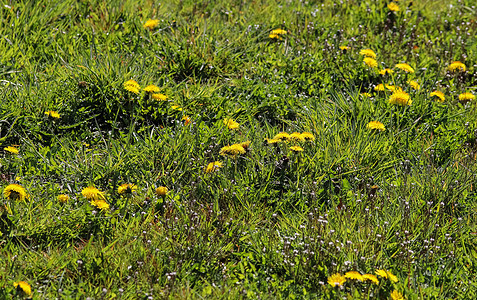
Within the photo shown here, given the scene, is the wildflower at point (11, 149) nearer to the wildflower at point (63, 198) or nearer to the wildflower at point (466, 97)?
the wildflower at point (63, 198)

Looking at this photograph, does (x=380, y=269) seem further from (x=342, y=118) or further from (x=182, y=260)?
(x=342, y=118)

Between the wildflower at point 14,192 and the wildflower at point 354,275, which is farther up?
the wildflower at point 14,192

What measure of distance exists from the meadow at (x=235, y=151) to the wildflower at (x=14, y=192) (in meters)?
0.01

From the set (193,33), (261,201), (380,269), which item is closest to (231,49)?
(193,33)

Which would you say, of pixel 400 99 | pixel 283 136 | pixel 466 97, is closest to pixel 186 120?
→ pixel 283 136

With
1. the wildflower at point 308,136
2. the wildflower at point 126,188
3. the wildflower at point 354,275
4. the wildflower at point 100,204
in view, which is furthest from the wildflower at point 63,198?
the wildflower at point 354,275

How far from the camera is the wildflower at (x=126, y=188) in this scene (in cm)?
325

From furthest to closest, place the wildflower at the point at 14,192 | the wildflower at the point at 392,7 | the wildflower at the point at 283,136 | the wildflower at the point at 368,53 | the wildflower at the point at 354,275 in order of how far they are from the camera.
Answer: the wildflower at the point at 392,7
the wildflower at the point at 368,53
the wildflower at the point at 283,136
the wildflower at the point at 14,192
the wildflower at the point at 354,275

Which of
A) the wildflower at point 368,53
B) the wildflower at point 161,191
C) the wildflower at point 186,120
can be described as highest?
the wildflower at point 368,53

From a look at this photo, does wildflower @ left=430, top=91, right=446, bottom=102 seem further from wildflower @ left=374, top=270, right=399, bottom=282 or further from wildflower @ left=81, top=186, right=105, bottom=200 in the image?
wildflower @ left=81, top=186, right=105, bottom=200

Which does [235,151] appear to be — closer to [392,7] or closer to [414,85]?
[414,85]

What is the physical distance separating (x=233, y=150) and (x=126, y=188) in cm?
71

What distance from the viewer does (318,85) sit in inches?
181

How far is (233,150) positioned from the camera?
3457 mm
